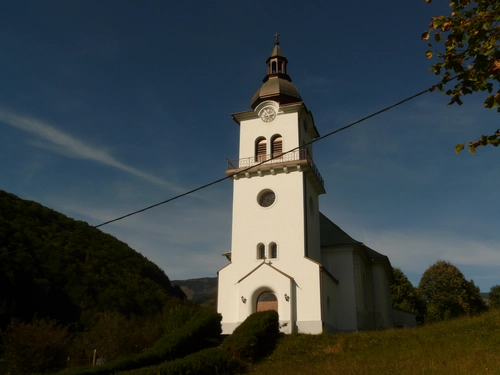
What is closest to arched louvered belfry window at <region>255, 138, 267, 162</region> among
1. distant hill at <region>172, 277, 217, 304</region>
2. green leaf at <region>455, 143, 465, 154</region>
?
green leaf at <region>455, 143, 465, 154</region>

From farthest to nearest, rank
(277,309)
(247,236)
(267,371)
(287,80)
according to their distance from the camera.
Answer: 1. (287,80)
2. (247,236)
3. (277,309)
4. (267,371)

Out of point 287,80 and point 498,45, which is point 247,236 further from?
point 498,45

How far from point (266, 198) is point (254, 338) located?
10.4 m

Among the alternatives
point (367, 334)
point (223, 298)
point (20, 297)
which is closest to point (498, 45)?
point (367, 334)

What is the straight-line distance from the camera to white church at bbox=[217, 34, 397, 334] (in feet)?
88.3

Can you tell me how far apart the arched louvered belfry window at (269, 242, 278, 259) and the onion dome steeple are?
9984 mm

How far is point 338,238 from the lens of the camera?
107 ft

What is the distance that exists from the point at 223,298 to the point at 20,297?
78.6 ft

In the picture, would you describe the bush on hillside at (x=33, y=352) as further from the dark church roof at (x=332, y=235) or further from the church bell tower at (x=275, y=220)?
the dark church roof at (x=332, y=235)

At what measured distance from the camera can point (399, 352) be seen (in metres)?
19.5

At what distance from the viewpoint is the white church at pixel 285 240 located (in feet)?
88.3

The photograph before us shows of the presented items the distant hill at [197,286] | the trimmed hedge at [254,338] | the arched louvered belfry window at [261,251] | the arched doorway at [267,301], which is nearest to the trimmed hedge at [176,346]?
the trimmed hedge at [254,338]

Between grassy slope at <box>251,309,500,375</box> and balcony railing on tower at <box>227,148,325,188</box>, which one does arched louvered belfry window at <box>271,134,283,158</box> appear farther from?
grassy slope at <box>251,309,500,375</box>

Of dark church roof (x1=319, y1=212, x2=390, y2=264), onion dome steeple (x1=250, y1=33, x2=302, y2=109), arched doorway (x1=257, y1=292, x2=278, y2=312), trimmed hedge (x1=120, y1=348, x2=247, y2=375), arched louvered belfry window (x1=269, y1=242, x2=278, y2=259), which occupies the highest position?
onion dome steeple (x1=250, y1=33, x2=302, y2=109)
